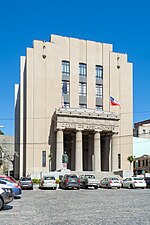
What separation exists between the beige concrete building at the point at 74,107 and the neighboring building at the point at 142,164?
17.0 m

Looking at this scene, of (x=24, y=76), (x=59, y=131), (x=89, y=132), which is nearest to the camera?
(x=59, y=131)

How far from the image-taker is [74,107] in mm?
78062

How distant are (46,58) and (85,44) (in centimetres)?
969

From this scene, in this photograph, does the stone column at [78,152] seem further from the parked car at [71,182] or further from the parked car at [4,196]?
the parked car at [4,196]

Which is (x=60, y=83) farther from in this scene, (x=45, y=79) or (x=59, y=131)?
(x=59, y=131)

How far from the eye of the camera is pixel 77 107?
256 ft

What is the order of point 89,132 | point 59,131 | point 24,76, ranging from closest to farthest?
1. point 59,131
2. point 89,132
3. point 24,76

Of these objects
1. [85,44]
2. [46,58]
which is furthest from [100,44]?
[46,58]

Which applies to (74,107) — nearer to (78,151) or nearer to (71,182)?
(78,151)

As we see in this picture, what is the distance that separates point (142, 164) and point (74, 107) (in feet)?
101

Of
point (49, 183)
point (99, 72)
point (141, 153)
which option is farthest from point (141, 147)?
point (49, 183)

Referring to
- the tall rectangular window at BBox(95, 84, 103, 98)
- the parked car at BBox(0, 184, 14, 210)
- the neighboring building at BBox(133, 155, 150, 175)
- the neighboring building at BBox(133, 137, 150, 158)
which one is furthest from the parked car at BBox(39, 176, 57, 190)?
the neighboring building at BBox(133, 137, 150, 158)

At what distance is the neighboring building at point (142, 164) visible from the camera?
316 feet

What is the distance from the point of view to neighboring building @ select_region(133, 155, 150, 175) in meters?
96.2
